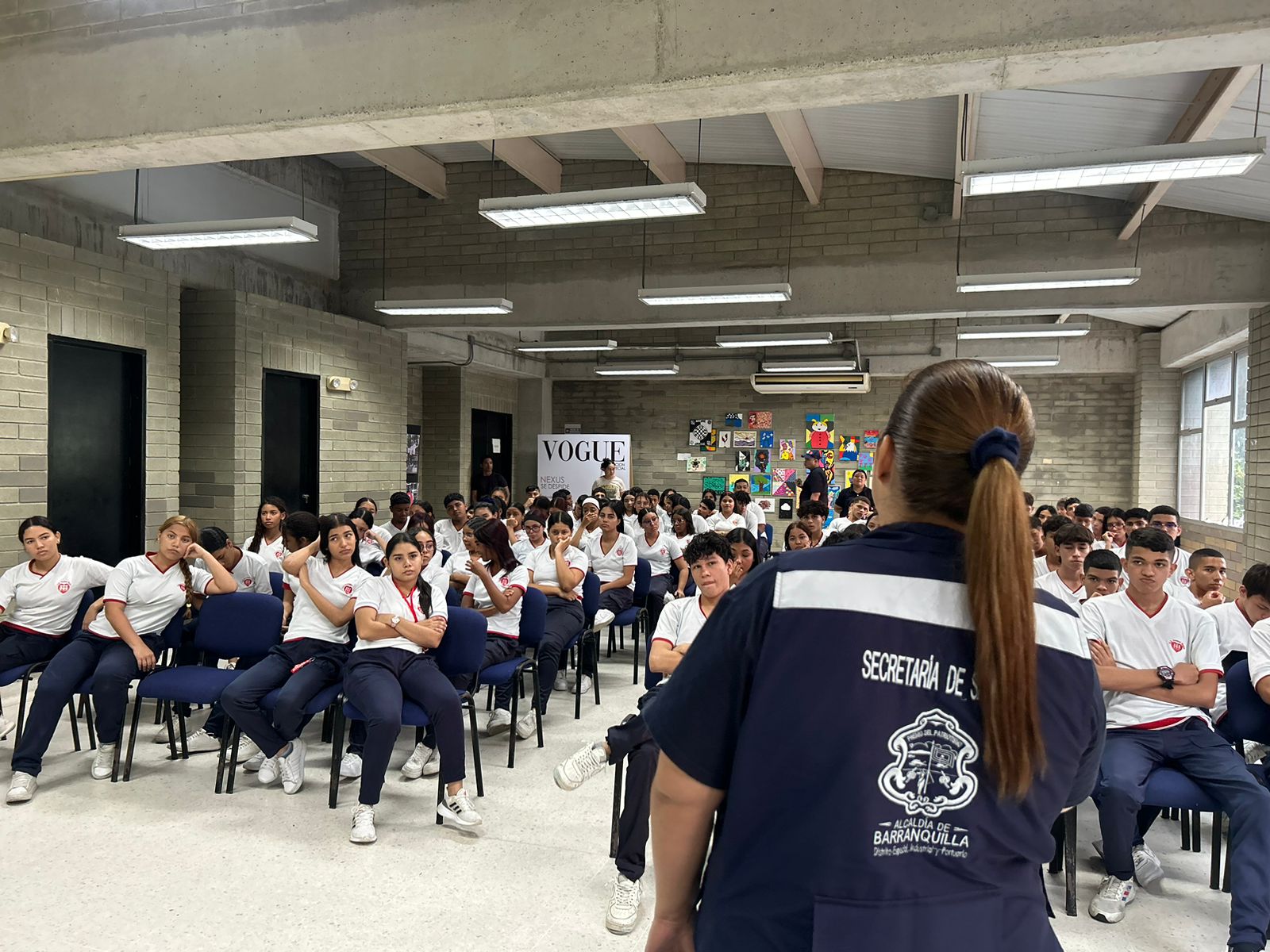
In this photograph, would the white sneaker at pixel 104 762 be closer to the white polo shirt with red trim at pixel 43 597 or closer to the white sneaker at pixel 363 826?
the white polo shirt with red trim at pixel 43 597

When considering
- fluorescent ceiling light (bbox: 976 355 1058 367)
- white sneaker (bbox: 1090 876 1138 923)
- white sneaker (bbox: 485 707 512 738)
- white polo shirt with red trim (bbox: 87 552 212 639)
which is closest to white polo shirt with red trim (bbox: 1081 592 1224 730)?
white sneaker (bbox: 1090 876 1138 923)

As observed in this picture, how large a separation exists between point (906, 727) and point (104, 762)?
167 inches

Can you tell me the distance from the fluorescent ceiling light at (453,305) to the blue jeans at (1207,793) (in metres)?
6.69

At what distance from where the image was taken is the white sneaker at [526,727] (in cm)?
471

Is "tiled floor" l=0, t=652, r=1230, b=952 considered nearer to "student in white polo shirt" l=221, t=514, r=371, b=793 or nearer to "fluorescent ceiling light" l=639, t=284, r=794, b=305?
"student in white polo shirt" l=221, t=514, r=371, b=793

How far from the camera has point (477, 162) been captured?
9672mm

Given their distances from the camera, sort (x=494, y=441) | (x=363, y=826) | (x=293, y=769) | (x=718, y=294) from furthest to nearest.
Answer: (x=494, y=441) → (x=718, y=294) → (x=293, y=769) → (x=363, y=826)

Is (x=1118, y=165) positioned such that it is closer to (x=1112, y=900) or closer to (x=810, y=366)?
(x=1112, y=900)

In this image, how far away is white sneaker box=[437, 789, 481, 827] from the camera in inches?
138

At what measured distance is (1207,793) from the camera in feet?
9.70

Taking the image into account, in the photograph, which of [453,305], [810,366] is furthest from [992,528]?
[810,366]

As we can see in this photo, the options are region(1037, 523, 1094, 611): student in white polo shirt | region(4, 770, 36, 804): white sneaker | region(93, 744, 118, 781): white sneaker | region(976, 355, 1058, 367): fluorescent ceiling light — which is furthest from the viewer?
region(976, 355, 1058, 367): fluorescent ceiling light

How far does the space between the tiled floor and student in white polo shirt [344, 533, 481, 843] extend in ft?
0.54

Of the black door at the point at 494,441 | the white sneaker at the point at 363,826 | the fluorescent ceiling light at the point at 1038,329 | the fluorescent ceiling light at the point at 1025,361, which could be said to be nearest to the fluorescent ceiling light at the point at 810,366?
the fluorescent ceiling light at the point at 1025,361
